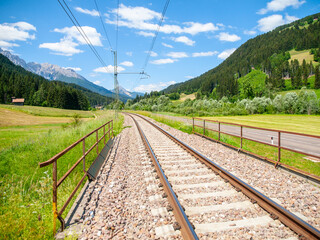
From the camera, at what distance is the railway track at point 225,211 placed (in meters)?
3.06

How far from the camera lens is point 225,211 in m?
3.74

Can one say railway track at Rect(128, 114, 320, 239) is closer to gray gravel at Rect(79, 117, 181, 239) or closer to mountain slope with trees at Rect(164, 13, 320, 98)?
gray gravel at Rect(79, 117, 181, 239)

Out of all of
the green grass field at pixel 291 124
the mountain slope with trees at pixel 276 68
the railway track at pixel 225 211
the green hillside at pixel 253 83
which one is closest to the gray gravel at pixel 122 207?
the railway track at pixel 225 211

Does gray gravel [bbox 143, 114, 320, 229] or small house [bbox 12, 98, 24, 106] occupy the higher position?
small house [bbox 12, 98, 24, 106]

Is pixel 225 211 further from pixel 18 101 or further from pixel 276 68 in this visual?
pixel 276 68

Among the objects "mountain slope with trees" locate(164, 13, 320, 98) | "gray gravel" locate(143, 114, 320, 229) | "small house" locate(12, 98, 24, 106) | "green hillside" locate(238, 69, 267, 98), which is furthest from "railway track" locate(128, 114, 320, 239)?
"mountain slope with trees" locate(164, 13, 320, 98)

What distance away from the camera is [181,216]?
11.0ft

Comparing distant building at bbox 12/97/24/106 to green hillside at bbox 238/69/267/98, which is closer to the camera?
distant building at bbox 12/97/24/106

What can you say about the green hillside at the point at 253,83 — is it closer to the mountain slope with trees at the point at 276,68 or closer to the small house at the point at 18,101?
the mountain slope with trees at the point at 276,68

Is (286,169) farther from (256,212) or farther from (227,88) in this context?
(227,88)

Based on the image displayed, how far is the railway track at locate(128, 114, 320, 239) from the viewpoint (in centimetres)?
306

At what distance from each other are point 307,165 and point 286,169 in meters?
3.59

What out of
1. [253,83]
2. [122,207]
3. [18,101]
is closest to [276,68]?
[253,83]

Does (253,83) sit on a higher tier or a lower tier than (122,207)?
higher
